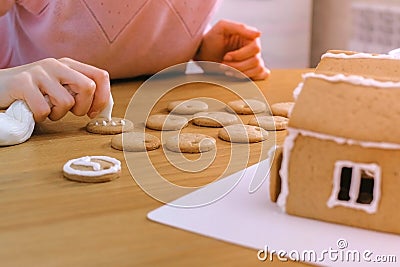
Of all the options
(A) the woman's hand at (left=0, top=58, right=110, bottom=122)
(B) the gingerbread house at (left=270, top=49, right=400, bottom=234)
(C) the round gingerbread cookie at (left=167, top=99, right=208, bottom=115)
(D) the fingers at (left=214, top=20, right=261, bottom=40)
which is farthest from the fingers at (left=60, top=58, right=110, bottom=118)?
(D) the fingers at (left=214, top=20, right=261, bottom=40)

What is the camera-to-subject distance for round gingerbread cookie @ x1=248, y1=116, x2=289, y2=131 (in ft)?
3.32

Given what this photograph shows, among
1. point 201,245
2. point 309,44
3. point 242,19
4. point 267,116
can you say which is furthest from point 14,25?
point 309,44

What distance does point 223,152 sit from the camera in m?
0.90

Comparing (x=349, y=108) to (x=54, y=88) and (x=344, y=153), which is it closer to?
(x=344, y=153)

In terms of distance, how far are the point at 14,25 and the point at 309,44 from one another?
1434mm

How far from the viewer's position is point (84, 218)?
680mm

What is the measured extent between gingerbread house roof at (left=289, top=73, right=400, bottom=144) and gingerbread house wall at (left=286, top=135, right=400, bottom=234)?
1cm

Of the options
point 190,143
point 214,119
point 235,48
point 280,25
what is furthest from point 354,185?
point 280,25

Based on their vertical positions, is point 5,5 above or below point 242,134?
above

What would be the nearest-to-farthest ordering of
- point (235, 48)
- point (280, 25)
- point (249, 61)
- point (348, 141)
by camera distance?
point (348, 141)
point (249, 61)
point (235, 48)
point (280, 25)

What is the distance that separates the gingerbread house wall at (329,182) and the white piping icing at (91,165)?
0.71 ft

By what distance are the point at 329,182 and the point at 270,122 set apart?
37 centimetres

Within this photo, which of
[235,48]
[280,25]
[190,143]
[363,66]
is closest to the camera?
[363,66]

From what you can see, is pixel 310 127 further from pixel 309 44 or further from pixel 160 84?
pixel 309 44
